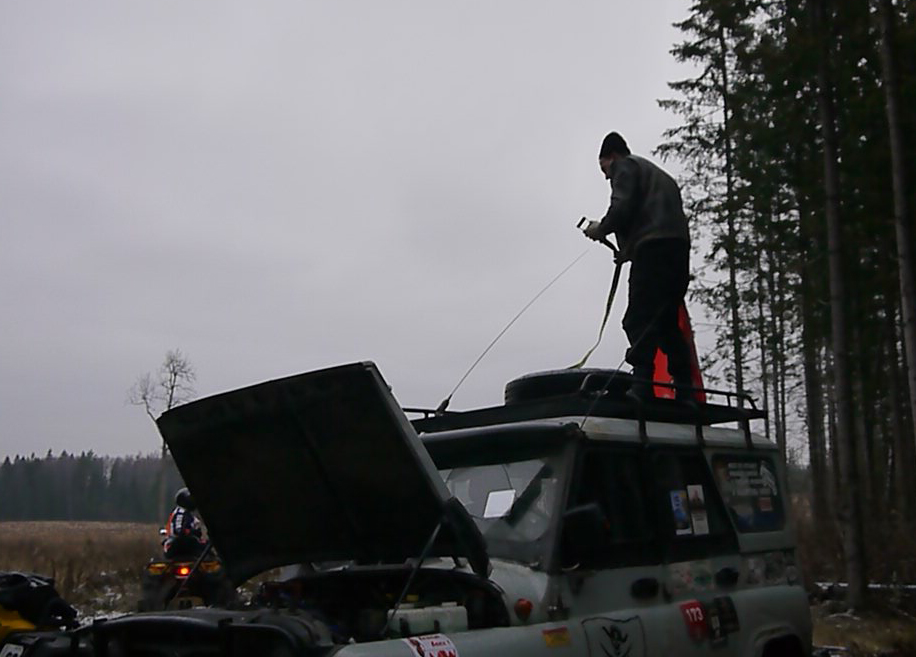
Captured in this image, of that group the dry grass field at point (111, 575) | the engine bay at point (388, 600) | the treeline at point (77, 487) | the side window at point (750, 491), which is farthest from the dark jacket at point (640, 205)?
the treeline at point (77, 487)

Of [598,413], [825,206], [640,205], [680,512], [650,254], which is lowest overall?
[680,512]

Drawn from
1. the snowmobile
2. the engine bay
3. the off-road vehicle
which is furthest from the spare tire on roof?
the snowmobile

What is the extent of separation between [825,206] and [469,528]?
1377 cm

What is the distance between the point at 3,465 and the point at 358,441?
40370mm

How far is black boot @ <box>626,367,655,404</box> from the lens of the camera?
570 centimetres

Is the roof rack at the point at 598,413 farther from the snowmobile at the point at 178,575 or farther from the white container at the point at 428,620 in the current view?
the snowmobile at the point at 178,575

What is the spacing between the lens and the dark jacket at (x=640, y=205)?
22.6ft

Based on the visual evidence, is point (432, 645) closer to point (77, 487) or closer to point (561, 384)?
point (561, 384)

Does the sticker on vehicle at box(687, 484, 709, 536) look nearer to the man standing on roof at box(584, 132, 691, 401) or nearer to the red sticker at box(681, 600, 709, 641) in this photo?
the red sticker at box(681, 600, 709, 641)

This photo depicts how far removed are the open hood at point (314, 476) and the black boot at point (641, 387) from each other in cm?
165

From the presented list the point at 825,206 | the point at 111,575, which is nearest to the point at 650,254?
the point at 825,206

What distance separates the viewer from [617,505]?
528 cm

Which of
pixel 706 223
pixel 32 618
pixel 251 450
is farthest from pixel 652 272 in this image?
pixel 706 223

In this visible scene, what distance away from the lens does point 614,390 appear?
606 centimetres
